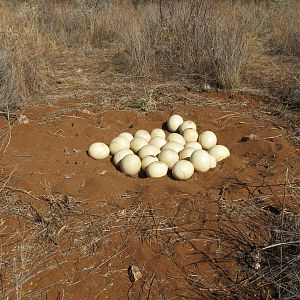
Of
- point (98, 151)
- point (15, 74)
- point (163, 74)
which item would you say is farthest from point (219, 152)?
point (15, 74)

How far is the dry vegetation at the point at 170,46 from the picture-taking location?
5.20 meters

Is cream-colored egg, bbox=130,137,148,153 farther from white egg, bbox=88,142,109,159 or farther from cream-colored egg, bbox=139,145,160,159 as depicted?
white egg, bbox=88,142,109,159

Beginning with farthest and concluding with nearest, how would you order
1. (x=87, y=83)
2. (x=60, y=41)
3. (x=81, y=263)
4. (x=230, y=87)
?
1. (x=60, y=41)
2. (x=87, y=83)
3. (x=230, y=87)
4. (x=81, y=263)

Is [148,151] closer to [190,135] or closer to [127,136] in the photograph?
[127,136]

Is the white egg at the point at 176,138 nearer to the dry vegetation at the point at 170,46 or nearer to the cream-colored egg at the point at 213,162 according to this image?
the cream-colored egg at the point at 213,162

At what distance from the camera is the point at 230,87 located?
5.23 meters

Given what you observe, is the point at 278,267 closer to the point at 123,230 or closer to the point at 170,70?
the point at 123,230

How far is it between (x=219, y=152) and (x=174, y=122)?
0.73 metres

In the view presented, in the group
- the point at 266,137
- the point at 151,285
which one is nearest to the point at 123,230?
the point at 151,285

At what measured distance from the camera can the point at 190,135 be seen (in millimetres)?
4066

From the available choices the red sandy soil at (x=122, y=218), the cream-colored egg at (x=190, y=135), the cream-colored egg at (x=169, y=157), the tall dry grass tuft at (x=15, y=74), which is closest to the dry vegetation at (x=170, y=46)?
the tall dry grass tuft at (x=15, y=74)

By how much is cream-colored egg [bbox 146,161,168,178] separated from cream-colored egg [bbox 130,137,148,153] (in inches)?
15.7

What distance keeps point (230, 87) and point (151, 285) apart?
3350mm

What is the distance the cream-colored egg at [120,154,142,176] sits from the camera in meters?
3.61
